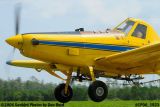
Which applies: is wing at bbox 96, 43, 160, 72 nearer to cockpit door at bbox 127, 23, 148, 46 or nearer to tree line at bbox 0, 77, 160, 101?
cockpit door at bbox 127, 23, 148, 46

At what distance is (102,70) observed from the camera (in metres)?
17.9

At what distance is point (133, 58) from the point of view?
Result: 17375 mm

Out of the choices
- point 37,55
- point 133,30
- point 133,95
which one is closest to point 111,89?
point 133,95

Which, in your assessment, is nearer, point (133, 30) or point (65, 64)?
point (65, 64)

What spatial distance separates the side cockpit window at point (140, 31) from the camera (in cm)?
1864

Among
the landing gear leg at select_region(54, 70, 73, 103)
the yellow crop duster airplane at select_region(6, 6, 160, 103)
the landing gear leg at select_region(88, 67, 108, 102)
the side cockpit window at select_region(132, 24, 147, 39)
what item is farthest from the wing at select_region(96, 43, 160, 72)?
the landing gear leg at select_region(54, 70, 73, 103)

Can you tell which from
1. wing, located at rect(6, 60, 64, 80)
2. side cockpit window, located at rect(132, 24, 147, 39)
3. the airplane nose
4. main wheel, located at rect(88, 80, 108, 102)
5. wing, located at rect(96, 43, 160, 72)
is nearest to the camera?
the airplane nose

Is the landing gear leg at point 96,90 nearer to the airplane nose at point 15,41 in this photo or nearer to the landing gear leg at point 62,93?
the landing gear leg at point 62,93

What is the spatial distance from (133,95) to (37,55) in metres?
13.0

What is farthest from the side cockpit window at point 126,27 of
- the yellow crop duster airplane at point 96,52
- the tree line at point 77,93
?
the tree line at point 77,93

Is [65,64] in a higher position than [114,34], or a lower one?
lower

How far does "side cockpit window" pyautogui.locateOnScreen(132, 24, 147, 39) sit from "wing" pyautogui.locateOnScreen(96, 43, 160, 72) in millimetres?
1194

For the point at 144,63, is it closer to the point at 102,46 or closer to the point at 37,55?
the point at 102,46

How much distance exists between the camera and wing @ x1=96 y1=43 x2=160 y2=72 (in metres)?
16.6
